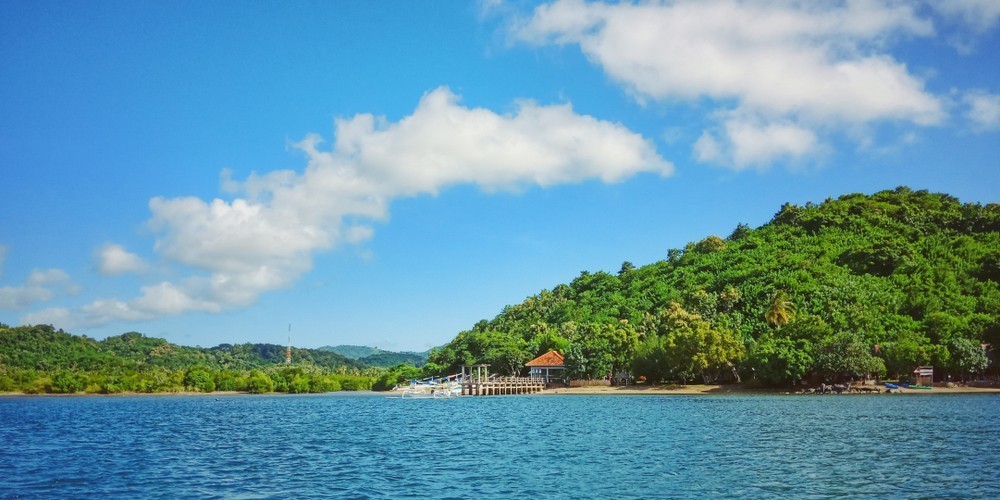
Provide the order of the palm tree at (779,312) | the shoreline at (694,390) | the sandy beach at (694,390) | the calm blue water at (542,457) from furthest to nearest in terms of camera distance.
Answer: the palm tree at (779,312)
the shoreline at (694,390)
the sandy beach at (694,390)
the calm blue water at (542,457)

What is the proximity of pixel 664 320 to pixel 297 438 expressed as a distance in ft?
287

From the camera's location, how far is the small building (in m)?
132

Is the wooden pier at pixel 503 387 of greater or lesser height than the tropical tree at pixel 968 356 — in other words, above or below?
below

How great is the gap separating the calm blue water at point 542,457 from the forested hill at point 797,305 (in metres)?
34.5

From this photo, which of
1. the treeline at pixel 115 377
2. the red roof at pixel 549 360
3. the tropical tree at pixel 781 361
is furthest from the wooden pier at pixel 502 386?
the treeline at pixel 115 377

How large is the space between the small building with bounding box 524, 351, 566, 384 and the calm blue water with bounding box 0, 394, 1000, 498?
221 ft

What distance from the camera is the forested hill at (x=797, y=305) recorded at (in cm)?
9819

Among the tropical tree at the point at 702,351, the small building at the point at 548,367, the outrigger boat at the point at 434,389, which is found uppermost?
the tropical tree at the point at 702,351

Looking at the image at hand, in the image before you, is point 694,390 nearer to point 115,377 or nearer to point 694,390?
point 694,390

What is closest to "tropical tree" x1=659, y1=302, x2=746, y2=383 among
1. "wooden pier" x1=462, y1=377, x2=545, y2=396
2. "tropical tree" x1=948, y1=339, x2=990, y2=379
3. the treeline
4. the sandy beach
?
the sandy beach

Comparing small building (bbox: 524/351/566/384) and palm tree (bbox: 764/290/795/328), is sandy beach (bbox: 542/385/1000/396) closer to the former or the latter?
small building (bbox: 524/351/566/384)

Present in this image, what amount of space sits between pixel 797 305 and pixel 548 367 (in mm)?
45337

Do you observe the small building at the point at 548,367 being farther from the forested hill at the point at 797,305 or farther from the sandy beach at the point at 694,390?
the sandy beach at the point at 694,390

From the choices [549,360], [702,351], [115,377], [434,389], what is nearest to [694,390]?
[702,351]
